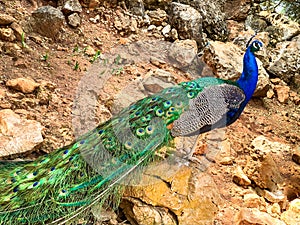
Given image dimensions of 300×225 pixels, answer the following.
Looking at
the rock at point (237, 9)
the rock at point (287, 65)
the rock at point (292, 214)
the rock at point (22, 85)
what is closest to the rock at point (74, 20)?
the rock at point (22, 85)

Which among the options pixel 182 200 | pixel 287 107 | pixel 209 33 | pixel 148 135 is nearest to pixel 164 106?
pixel 148 135

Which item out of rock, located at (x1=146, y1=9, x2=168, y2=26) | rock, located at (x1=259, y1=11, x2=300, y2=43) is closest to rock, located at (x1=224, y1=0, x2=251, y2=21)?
rock, located at (x1=259, y1=11, x2=300, y2=43)

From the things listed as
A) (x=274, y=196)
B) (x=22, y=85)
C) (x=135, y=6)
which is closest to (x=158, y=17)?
(x=135, y=6)

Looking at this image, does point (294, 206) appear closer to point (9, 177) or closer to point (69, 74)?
point (9, 177)

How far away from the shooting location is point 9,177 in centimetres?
236

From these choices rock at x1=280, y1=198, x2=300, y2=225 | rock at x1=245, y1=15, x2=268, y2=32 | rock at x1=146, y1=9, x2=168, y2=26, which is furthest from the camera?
rock at x1=245, y1=15, x2=268, y2=32

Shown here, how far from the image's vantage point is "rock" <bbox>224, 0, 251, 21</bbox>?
7.55 metres

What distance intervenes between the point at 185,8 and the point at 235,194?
381 cm

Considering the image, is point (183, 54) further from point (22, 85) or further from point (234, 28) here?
point (22, 85)

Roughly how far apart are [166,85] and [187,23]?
1.81 metres

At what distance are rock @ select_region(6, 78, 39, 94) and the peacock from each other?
1435 millimetres

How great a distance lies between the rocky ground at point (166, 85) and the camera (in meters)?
3.01

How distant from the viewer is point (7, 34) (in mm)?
4488

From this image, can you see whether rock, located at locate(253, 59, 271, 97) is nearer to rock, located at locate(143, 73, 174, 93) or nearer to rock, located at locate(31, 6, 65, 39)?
rock, located at locate(143, 73, 174, 93)
